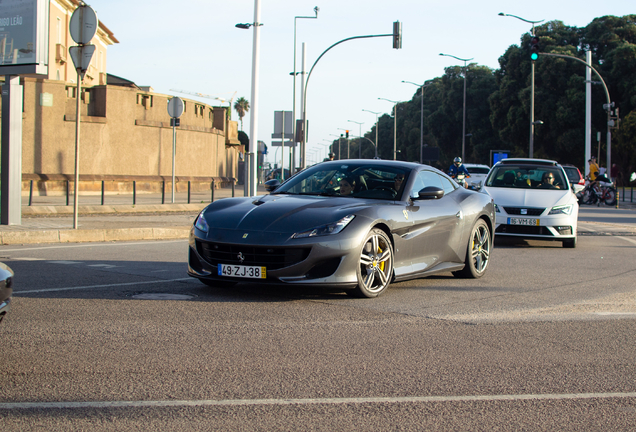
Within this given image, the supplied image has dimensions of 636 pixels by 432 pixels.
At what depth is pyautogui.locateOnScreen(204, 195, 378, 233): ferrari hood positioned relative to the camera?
6761 mm

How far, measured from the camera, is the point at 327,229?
6.72 metres

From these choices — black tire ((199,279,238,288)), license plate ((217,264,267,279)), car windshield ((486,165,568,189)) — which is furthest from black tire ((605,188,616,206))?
license plate ((217,264,267,279))

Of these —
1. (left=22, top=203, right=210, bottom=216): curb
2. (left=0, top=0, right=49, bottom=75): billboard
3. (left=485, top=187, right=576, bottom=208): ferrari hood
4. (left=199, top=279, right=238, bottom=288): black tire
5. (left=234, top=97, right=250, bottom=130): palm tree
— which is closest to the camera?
(left=199, top=279, right=238, bottom=288): black tire

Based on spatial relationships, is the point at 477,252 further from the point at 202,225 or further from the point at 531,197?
the point at 531,197

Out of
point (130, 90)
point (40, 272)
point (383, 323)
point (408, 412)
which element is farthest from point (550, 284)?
point (130, 90)

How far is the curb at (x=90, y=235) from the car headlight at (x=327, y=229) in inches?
299

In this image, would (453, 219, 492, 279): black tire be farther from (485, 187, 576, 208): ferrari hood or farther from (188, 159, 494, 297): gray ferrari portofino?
(485, 187, 576, 208): ferrari hood

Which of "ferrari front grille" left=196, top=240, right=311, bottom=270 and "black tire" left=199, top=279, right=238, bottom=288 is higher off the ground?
"ferrari front grille" left=196, top=240, right=311, bottom=270

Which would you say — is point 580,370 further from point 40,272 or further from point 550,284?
point 40,272

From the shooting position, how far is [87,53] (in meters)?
12.7

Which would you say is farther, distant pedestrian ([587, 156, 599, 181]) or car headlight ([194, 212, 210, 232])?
distant pedestrian ([587, 156, 599, 181])

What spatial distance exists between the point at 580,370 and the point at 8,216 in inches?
477

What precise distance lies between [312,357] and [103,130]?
26206 mm

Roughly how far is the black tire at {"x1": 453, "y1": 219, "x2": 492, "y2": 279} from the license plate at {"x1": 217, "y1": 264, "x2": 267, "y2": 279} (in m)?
3.13
